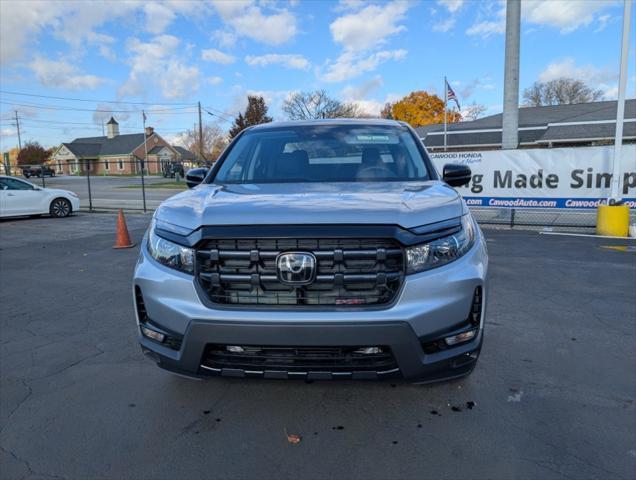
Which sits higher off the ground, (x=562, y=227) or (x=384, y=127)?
(x=384, y=127)

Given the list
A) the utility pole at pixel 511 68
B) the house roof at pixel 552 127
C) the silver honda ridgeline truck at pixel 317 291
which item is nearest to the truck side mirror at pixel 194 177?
the silver honda ridgeline truck at pixel 317 291

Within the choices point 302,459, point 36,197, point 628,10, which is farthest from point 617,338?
point 36,197

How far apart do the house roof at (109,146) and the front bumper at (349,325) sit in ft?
289

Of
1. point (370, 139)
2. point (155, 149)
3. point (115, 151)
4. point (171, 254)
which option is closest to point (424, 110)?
point (155, 149)

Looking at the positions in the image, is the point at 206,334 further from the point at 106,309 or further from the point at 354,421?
the point at 106,309

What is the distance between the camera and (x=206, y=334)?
89.4 inches

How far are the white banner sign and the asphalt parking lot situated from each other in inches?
286

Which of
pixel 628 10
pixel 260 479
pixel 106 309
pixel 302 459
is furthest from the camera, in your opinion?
pixel 628 10

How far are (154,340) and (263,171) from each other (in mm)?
1680

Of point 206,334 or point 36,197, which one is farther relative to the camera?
point 36,197

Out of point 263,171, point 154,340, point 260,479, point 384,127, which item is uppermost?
point 384,127

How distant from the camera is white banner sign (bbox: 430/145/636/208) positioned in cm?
1076

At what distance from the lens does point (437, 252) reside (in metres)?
2.36

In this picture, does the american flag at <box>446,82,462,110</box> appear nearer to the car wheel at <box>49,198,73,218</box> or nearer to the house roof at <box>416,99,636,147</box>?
the house roof at <box>416,99,636,147</box>
